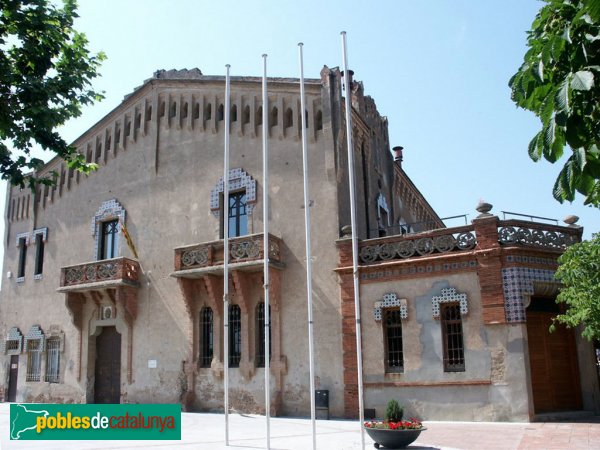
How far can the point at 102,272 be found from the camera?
73.7 ft

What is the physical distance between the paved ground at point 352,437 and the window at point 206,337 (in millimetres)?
4157

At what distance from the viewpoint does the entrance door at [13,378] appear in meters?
25.4

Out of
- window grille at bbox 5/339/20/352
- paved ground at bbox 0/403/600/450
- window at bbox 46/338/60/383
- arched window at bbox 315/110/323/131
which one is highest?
arched window at bbox 315/110/323/131

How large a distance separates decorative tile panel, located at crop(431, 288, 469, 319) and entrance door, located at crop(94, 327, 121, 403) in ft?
41.5

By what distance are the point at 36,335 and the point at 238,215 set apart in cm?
1107

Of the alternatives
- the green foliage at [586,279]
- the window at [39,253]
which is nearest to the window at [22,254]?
the window at [39,253]

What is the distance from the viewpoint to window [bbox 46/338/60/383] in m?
23.9

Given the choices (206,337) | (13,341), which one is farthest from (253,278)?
(13,341)

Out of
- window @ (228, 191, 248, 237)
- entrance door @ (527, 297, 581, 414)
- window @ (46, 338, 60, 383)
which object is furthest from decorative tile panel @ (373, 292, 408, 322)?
window @ (46, 338, 60, 383)

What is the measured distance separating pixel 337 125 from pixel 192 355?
941 centimetres

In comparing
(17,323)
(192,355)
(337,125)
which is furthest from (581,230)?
(17,323)

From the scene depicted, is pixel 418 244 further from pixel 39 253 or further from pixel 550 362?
pixel 39 253

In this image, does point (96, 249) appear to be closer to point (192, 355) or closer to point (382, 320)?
point (192, 355)

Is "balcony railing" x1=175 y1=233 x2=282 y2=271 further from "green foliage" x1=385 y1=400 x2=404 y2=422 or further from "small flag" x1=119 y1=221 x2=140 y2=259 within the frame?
"green foliage" x1=385 y1=400 x2=404 y2=422
